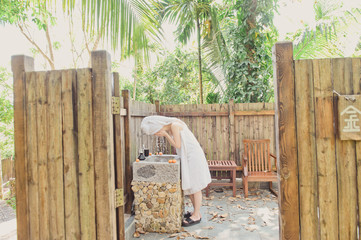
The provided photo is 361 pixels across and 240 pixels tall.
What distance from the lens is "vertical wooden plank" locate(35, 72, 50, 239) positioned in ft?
6.45

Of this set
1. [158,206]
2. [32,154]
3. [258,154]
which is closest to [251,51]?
[258,154]

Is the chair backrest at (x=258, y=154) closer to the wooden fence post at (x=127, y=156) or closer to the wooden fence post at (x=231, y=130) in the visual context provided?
the wooden fence post at (x=231, y=130)

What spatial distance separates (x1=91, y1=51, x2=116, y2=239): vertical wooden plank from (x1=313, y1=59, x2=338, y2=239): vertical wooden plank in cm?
153

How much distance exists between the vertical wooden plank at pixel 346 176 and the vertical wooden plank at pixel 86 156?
1806 mm

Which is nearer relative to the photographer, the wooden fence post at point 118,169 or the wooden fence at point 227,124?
the wooden fence post at point 118,169

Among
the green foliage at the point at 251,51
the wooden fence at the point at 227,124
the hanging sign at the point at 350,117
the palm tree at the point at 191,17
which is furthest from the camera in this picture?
the palm tree at the point at 191,17

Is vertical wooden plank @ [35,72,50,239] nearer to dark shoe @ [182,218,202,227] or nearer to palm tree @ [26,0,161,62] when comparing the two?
palm tree @ [26,0,161,62]

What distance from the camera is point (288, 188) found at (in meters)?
1.79

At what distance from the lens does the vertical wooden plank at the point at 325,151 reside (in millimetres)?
1761

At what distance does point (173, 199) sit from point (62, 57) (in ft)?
35.3

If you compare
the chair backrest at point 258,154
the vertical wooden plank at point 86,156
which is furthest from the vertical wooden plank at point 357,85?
the chair backrest at point 258,154

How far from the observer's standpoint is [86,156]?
1926 millimetres

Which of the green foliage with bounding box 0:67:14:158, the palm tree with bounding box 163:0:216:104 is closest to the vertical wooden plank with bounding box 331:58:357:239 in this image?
the palm tree with bounding box 163:0:216:104

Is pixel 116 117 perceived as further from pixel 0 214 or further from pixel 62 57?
pixel 62 57
